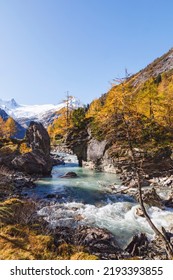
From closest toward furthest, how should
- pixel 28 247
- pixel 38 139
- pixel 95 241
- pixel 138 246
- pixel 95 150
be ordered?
1. pixel 28 247
2. pixel 95 241
3. pixel 138 246
4. pixel 38 139
5. pixel 95 150

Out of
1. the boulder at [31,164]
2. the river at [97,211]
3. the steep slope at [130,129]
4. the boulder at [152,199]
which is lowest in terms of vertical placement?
the river at [97,211]

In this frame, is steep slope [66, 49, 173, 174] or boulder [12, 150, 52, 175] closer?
steep slope [66, 49, 173, 174]

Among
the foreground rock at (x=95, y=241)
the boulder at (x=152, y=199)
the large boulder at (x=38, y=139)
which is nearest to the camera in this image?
the foreground rock at (x=95, y=241)

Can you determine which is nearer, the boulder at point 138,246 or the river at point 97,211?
the boulder at point 138,246

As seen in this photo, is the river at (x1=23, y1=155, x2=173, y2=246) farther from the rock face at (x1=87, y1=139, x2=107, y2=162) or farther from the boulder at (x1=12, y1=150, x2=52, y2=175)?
the rock face at (x1=87, y1=139, x2=107, y2=162)

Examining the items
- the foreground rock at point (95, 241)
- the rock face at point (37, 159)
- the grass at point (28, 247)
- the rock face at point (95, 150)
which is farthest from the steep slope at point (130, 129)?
the rock face at point (37, 159)

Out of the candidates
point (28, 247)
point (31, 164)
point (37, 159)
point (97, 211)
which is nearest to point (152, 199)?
point (97, 211)

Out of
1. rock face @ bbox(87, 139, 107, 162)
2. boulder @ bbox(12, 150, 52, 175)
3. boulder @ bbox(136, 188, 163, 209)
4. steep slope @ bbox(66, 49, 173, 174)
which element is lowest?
boulder @ bbox(136, 188, 163, 209)

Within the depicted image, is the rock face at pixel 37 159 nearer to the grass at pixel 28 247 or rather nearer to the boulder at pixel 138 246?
the grass at pixel 28 247

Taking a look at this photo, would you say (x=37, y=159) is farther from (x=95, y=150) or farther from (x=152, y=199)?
(x=152, y=199)

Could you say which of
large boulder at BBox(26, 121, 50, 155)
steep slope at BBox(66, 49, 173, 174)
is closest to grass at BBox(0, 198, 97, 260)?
steep slope at BBox(66, 49, 173, 174)

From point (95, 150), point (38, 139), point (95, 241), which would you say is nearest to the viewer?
point (95, 241)

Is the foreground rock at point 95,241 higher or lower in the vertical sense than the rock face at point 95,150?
lower
